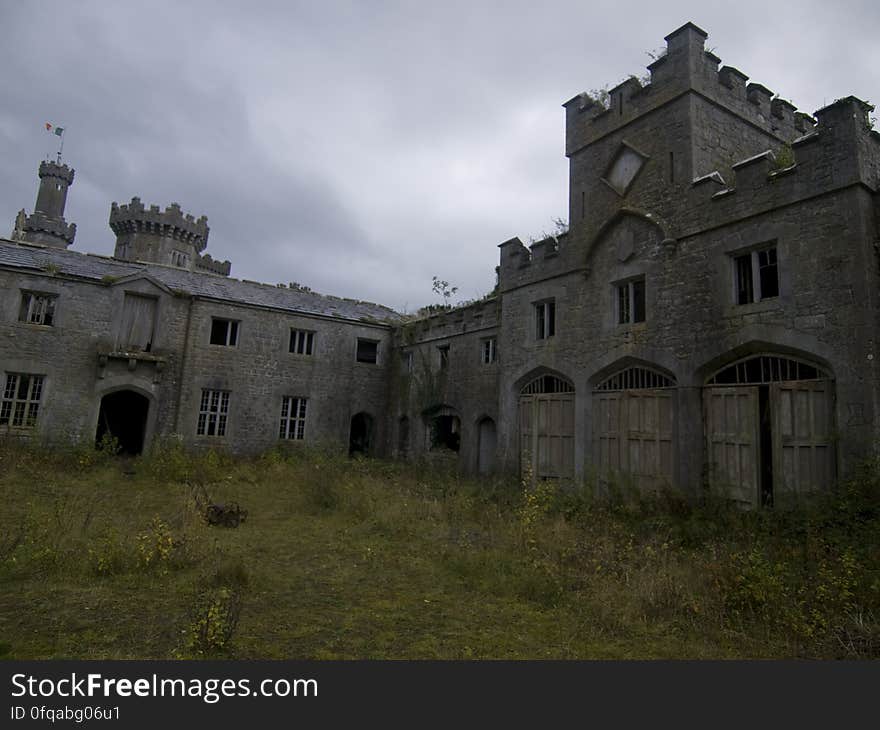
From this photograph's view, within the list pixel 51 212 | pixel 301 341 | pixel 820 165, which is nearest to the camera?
pixel 820 165

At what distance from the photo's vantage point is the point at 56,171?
42.6m

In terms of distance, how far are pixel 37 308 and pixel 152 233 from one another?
21.4 metres

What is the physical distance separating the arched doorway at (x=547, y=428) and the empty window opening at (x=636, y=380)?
1149 mm

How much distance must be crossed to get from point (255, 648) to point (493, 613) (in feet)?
8.43

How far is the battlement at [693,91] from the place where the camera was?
11.8 m

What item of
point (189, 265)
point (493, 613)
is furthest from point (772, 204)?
point (189, 265)

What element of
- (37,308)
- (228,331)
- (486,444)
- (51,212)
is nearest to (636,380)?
(486,444)

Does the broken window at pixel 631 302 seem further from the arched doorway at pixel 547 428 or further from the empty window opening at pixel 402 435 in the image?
the empty window opening at pixel 402 435

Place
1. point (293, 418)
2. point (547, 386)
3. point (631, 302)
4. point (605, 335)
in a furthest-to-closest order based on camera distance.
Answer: point (293, 418)
point (547, 386)
point (605, 335)
point (631, 302)

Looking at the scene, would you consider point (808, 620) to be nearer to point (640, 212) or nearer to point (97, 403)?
point (640, 212)

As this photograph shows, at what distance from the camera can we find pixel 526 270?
49.9 ft

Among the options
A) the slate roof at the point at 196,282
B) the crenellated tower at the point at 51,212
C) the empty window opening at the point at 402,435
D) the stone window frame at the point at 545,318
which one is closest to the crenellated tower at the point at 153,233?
the crenellated tower at the point at 51,212

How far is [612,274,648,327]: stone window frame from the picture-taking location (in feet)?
40.0

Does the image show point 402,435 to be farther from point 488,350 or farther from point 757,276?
point 757,276
